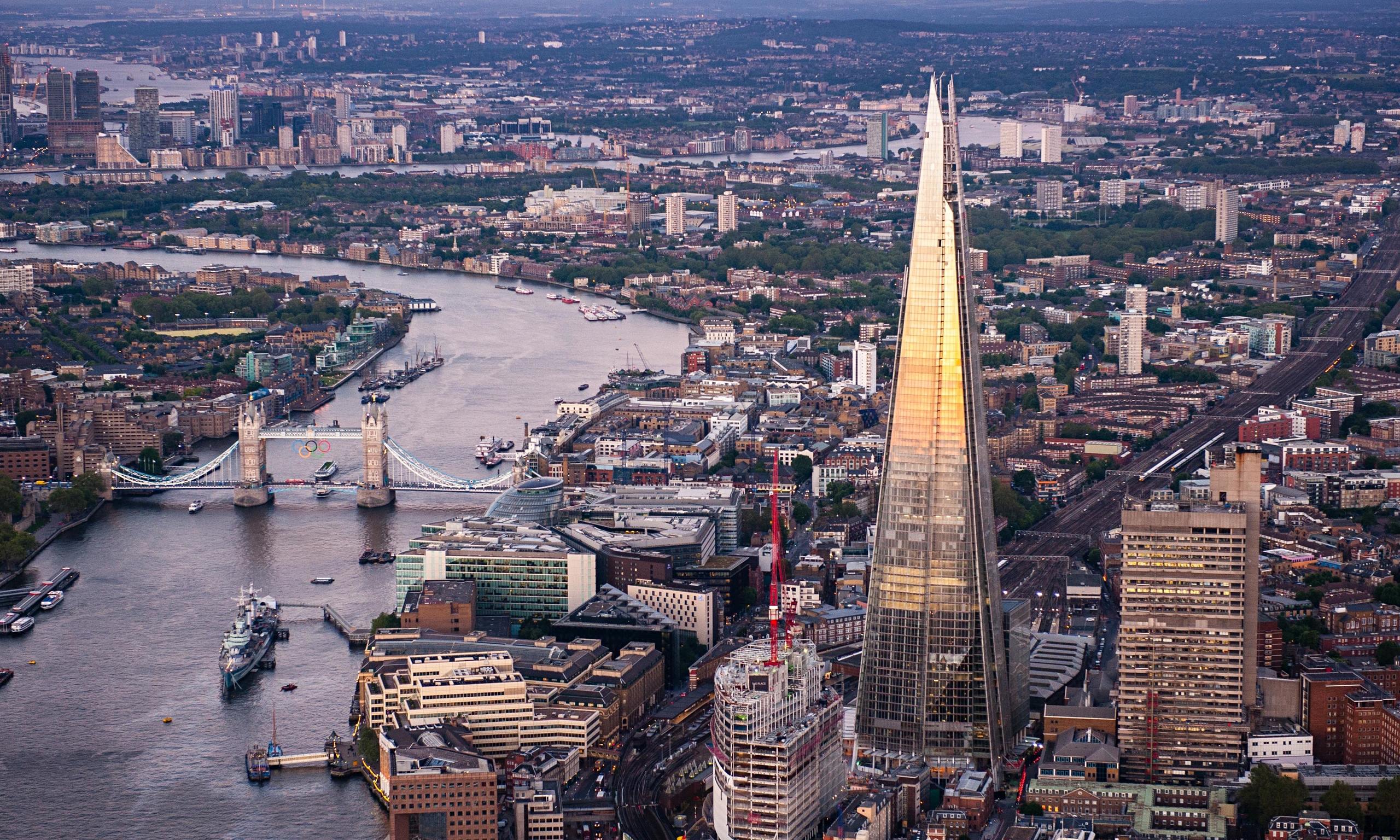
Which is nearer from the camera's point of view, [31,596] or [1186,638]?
[1186,638]

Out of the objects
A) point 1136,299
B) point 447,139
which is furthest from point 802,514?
point 447,139

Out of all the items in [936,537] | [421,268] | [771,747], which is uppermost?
[936,537]

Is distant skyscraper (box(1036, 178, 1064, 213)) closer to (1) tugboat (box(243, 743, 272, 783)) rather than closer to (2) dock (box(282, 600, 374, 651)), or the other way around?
(2) dock (box(282, 600, 374, 651))

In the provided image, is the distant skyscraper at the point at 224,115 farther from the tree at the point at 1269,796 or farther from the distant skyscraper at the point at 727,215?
the tree at the point at 1269,796

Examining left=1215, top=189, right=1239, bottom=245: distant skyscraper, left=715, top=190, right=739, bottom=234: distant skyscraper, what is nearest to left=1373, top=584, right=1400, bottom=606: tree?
left=1215, top=189, right=1239, bottom=245: distant skyscraper

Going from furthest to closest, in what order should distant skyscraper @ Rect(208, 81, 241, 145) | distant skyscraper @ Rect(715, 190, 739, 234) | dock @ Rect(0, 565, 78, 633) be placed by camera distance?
distant skyscraper @ Rect(208, 81, 241, 145) < distant skyscraper @ Rect(715, 190, 739, 234) < dock @ Rect(0, 565, 78, 633)

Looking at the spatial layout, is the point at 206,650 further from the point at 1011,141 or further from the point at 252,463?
the point at 1011,141

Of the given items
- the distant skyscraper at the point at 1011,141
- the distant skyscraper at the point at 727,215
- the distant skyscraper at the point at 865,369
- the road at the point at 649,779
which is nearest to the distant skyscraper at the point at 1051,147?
the distant skyscraper at the point at 1011,141
